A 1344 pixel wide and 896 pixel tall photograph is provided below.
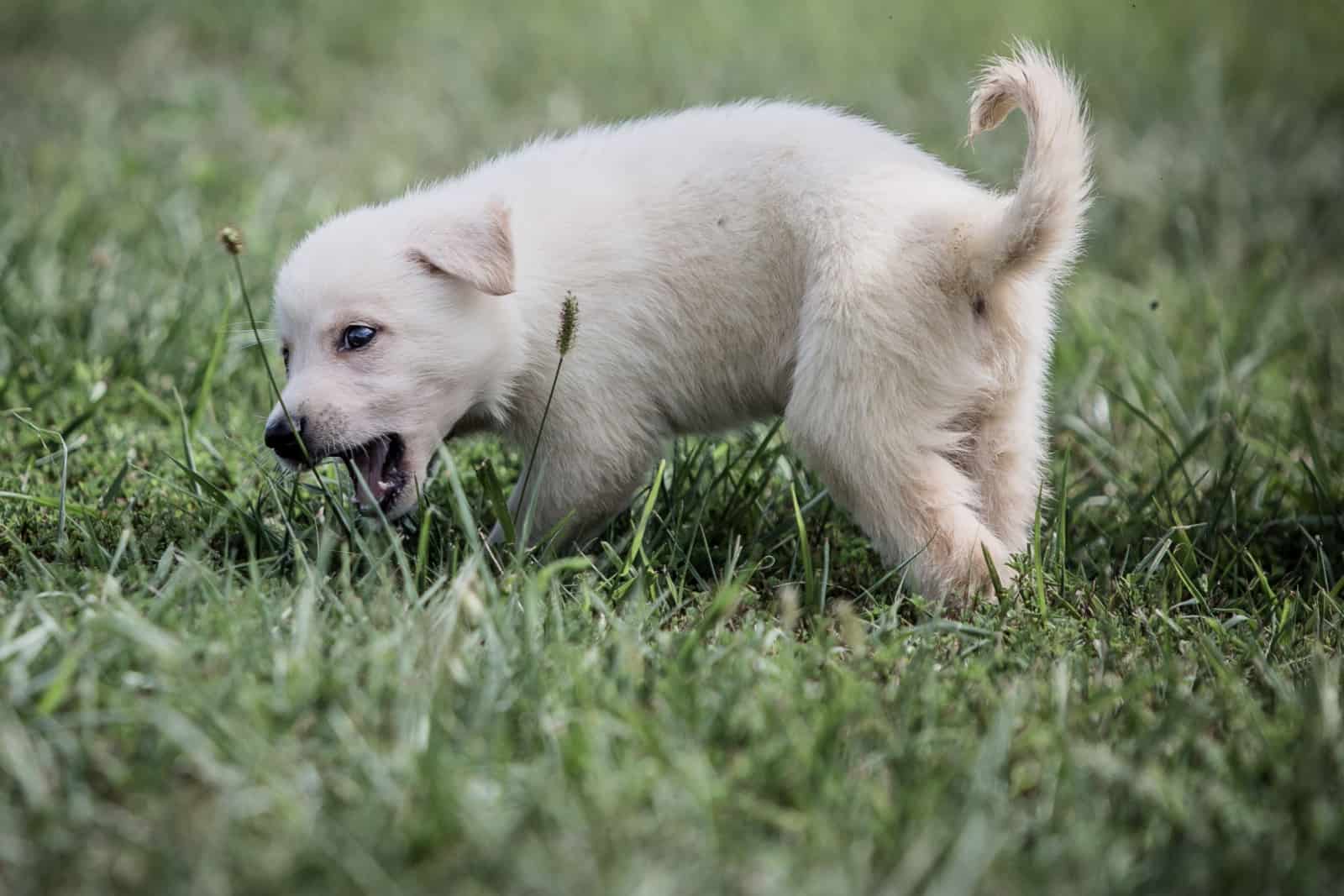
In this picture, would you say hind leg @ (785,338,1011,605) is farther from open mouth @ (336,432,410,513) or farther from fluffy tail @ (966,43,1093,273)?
open mouth @ (336,432,410,513)

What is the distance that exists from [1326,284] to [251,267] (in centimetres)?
453

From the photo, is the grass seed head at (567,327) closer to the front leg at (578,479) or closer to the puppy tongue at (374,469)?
the front leg at (578,479)

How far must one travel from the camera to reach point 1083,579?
10.9ft

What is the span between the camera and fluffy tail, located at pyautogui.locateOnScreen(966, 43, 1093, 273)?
3.11m

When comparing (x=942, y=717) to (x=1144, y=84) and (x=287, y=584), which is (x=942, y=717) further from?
(x=1144, y=84)

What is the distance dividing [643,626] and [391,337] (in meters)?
0.95

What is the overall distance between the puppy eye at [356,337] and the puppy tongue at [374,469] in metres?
0.24

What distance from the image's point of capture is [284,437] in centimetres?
320

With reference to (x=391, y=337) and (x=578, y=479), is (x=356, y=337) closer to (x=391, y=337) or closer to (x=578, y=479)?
(x=391, y=337)

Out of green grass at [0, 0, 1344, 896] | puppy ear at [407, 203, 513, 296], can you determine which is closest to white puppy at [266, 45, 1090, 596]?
puppy ear at [407, 203, 513, 296]

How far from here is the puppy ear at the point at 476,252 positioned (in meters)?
3.23

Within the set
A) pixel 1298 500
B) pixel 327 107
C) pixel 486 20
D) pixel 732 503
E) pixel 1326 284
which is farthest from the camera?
pixel 486 20

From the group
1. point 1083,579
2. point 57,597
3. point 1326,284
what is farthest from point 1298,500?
point 57,597

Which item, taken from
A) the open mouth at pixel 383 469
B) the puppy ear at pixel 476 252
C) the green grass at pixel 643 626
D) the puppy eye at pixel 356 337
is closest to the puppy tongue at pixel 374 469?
the open mouth at pixel 383 469
